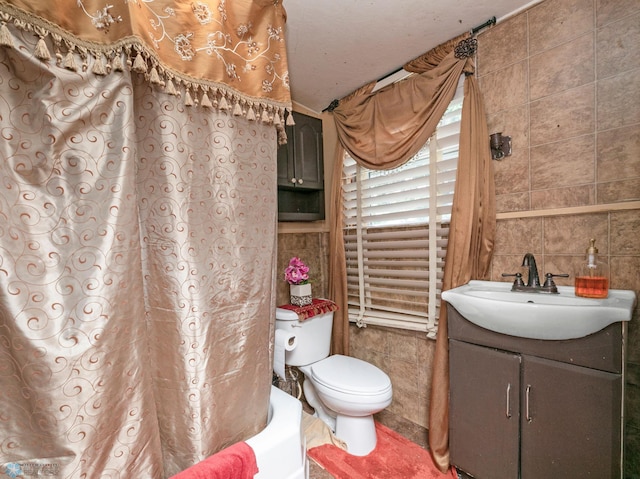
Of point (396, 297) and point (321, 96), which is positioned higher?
point (321, 96)

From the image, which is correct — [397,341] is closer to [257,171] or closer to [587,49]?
[257,171]

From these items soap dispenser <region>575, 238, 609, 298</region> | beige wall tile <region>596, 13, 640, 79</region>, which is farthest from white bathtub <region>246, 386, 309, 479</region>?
beige wall tile <region>596, 13, 640, 79</region>

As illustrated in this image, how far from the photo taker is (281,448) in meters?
1.04

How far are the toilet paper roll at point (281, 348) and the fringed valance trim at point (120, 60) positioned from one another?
4.00ft

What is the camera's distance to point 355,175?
2.09m

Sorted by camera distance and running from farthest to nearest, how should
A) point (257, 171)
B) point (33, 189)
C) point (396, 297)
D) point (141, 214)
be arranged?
point (396, 297), point (257, 171), point (141, 214), point (33, 189)

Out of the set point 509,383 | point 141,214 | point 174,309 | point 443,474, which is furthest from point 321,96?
point 443,474

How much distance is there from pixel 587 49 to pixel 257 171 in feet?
5.09

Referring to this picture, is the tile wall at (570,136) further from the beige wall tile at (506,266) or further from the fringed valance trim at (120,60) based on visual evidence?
the fringed valance trim at (120,60)

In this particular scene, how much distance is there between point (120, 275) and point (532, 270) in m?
1.70

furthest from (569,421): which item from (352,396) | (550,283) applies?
(352,396)

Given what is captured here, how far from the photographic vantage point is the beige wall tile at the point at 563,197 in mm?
1240

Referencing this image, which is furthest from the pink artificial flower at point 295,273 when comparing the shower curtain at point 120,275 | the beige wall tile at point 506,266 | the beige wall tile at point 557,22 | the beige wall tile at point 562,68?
the beige wall tile at point 557,22

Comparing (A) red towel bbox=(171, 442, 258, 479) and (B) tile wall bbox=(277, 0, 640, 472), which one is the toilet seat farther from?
(B) tile wall bbox=(277, 0, 640, 472)
